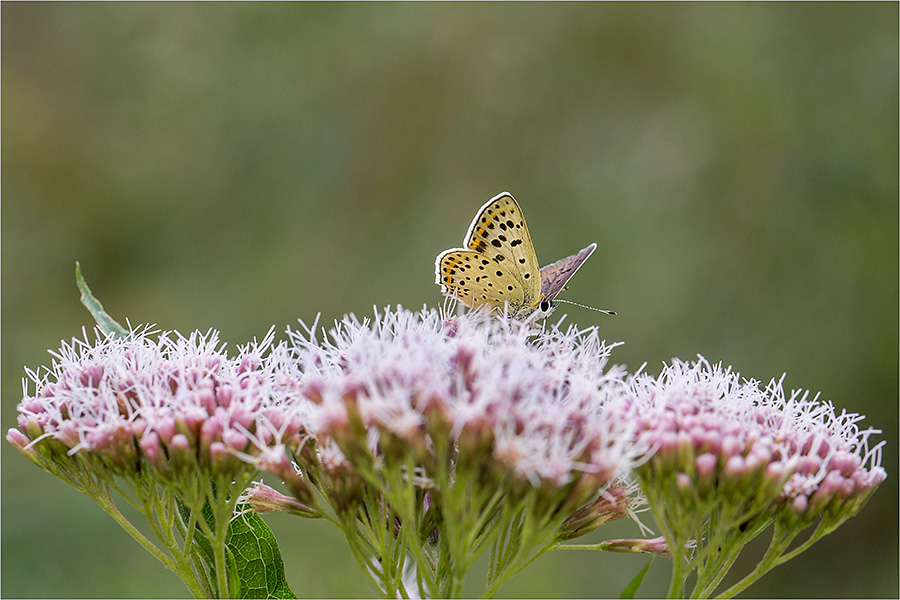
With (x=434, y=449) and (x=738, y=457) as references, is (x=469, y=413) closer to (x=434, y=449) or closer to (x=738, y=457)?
(x=434, y=449)

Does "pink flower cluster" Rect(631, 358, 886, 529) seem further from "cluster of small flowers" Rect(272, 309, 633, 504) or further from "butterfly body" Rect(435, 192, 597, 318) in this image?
"butterfly body" Rect(435, 192, 597, 318)

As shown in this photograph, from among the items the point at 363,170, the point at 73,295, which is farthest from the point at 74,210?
the point at 363,170

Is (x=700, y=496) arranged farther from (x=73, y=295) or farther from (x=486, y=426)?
(x=73, y=295)

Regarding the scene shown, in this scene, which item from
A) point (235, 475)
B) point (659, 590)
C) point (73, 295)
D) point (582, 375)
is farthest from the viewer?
point (73, 295)

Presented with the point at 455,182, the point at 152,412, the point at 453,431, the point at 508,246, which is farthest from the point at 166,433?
the point at 455,182

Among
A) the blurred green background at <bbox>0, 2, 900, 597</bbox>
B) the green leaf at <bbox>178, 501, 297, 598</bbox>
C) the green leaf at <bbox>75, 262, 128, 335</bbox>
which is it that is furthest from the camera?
the blurred green background at <bbox>0, 2, 900, 597</bbox>

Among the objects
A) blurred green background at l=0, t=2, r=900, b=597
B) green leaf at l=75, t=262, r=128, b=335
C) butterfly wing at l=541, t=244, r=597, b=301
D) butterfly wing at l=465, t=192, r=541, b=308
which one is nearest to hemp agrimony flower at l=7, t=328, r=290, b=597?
green leaf at l=75, t=262, r=128, b=335
